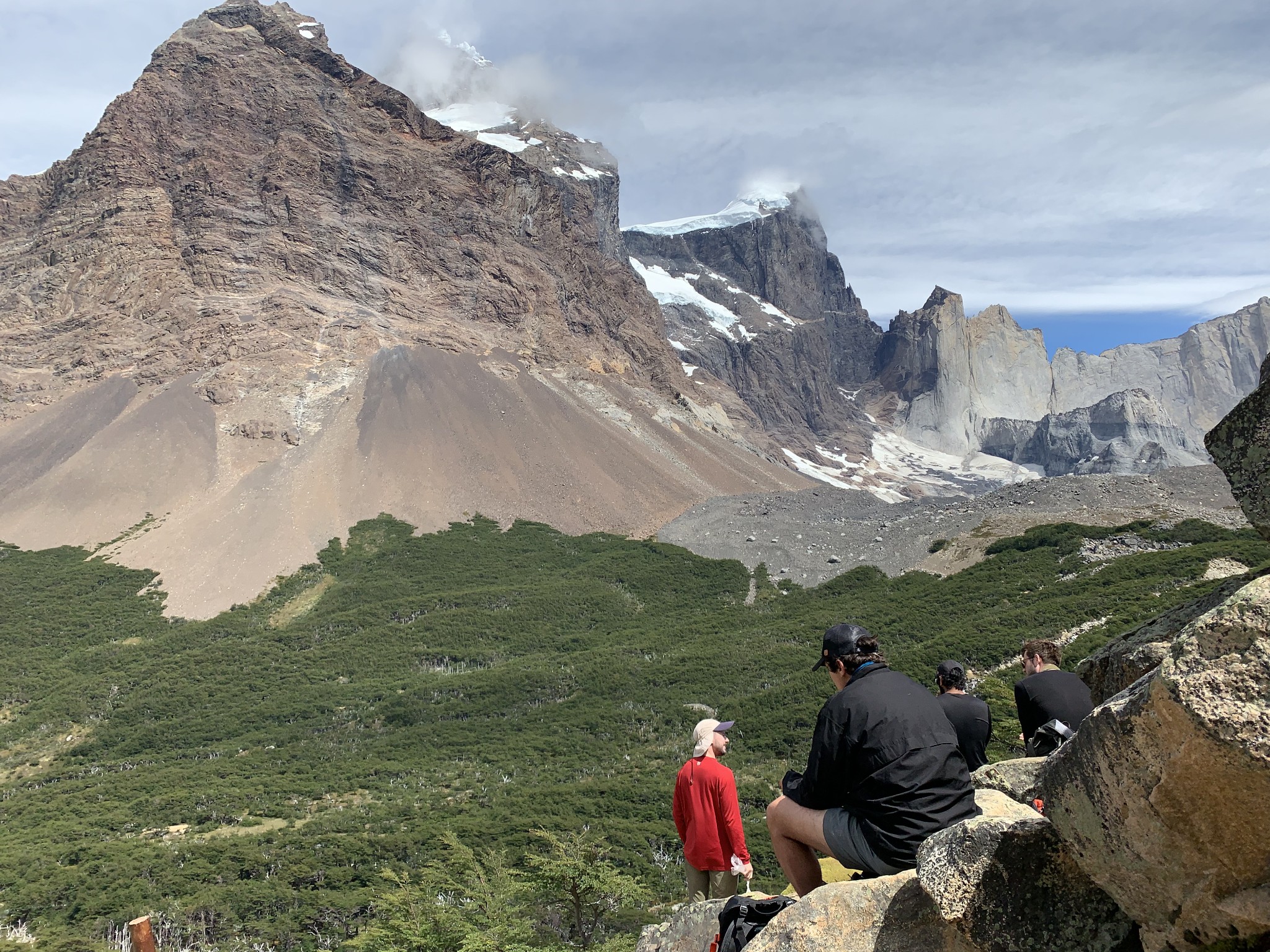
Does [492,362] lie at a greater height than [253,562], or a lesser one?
greater

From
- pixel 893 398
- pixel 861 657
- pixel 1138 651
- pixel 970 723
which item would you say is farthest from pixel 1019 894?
pixel 893 398

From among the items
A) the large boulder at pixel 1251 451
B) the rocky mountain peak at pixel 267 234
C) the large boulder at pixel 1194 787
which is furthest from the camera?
the rocky mountain peak at pixel 267 234

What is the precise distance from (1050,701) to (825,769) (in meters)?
2.82

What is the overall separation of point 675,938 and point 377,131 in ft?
321

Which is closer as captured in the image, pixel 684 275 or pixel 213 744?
pixel 213 744

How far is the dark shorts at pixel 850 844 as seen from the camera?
4.23 m

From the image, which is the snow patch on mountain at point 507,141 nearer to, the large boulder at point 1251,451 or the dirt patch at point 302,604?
the dirt patch at point 302,604

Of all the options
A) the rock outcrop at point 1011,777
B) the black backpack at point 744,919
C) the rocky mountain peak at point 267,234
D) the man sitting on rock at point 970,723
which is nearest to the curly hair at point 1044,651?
the man sitting on rock at point 970,723

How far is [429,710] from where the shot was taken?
36094 millimetres

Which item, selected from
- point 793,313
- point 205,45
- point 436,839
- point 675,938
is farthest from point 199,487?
point 793,313

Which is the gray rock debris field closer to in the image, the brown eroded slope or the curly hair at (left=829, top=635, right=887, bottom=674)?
the brown eroded slope

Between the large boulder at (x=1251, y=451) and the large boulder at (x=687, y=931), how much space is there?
13.1 feet

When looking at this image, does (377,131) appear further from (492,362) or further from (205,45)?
(492,362)

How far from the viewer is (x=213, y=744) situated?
34.1 m
